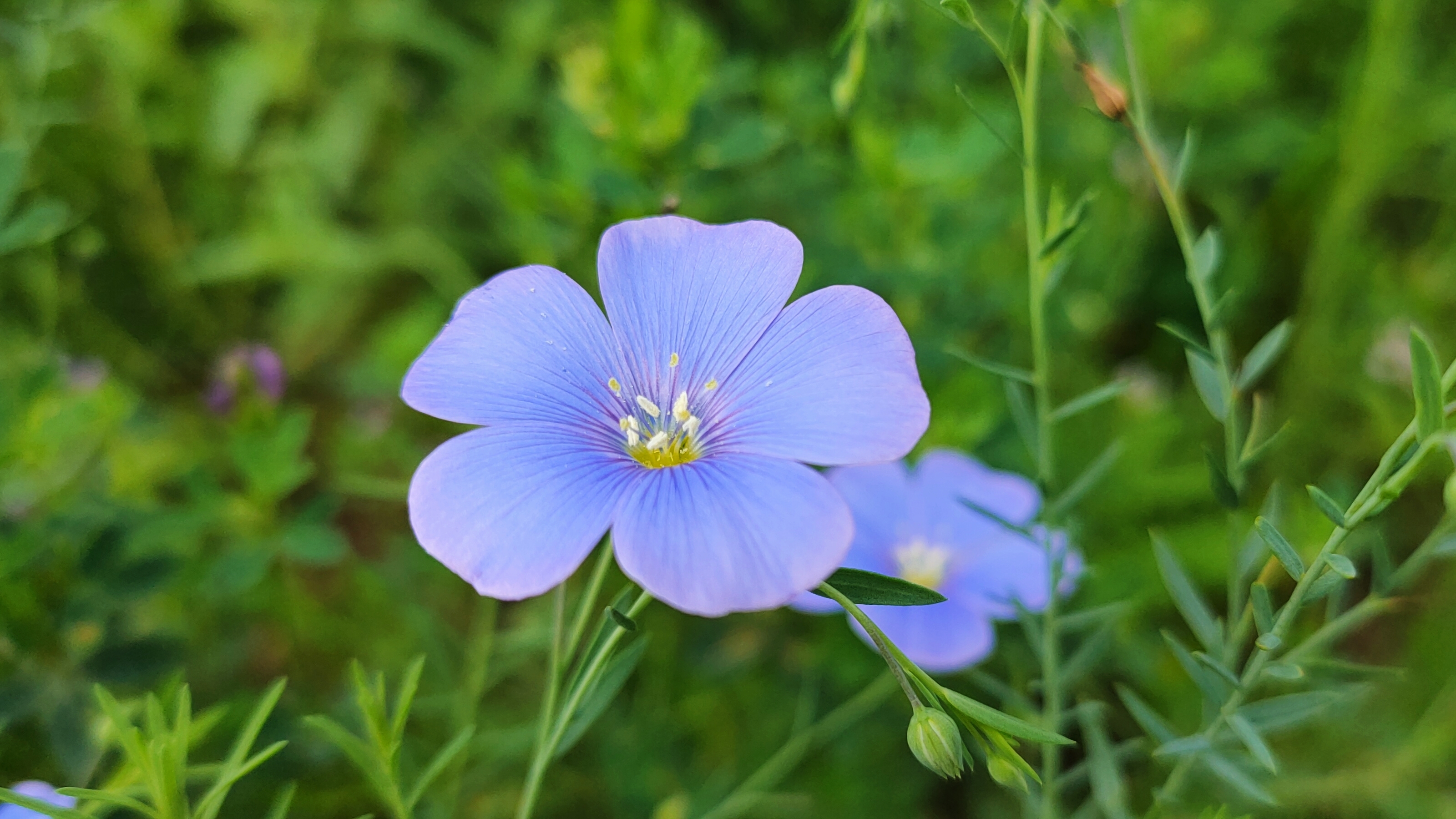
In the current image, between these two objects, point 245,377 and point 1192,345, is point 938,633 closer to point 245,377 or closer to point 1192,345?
→ point 1192,345

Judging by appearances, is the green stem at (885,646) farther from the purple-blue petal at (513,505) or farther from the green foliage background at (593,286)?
the green foliage background at (593,286)

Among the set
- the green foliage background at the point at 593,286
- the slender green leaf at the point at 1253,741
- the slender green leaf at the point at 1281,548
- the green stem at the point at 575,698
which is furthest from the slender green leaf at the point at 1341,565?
the green stem at the point at 575,698

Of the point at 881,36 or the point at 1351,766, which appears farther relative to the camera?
the point at 1351,766

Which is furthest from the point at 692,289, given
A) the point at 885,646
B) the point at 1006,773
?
the point at 1006,773

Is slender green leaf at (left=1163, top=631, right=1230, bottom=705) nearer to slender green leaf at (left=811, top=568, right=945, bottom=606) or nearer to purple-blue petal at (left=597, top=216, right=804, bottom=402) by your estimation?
slender green leaf at (left=811, top=568, right=945, bottom=606)

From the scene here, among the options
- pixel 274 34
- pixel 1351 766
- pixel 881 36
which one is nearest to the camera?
pixel 881 36

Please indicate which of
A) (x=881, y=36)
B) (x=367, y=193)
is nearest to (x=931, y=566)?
(x=881, y=36)

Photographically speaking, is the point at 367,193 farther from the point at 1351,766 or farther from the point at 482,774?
the point at 1351,766
